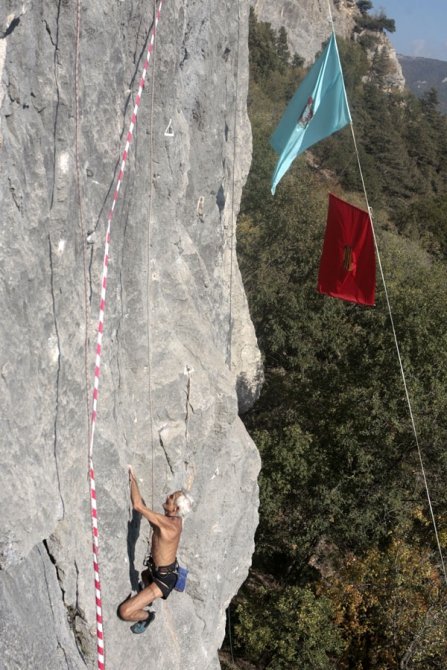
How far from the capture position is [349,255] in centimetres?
913

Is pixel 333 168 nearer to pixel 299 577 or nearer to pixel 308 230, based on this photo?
pixel 308 230

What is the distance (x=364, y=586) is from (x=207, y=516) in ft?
19.8

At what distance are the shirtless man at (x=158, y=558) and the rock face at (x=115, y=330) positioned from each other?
175 mm

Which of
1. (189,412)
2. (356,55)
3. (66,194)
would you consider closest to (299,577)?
(189,412)

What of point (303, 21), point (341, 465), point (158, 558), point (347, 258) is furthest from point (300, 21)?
point (158, 558)

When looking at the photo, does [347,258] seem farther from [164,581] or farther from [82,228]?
[164,581]

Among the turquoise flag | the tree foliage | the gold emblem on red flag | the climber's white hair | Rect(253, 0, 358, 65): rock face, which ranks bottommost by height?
the tree foliage

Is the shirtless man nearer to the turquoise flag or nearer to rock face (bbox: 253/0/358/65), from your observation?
the turquoise flag

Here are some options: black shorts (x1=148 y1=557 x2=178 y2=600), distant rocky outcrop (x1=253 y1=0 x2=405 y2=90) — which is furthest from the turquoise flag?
distant rocky outcrop (x1=253 y1=0 x2=405 y2=90)

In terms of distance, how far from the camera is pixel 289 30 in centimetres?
5416

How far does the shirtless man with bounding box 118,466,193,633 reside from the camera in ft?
20.5

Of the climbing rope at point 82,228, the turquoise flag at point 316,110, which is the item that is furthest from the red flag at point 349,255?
the climbing rope at point 82,228

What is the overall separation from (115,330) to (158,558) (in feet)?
8.05

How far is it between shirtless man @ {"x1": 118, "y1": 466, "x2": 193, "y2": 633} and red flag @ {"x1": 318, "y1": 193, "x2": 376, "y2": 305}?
4363 millimetres
